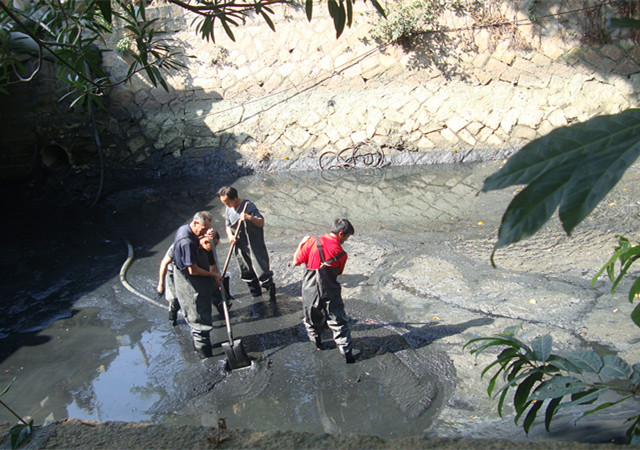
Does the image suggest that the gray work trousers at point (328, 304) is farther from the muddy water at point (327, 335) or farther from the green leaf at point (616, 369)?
the green leaf at point (616, 369)

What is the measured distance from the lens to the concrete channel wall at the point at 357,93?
1221 centimetres

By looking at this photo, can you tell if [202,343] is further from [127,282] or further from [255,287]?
[127,282]

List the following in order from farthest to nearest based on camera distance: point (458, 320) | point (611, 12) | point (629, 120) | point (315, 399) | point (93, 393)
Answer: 1. point (611, 12)
2. point (458, 320)
3. point (93, 393)
4. point (315, 399)
5. point (629, 120)

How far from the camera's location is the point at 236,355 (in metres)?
5.82

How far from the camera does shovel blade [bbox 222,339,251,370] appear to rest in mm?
5816

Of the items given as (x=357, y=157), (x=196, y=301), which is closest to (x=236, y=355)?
(x=196, y=301)

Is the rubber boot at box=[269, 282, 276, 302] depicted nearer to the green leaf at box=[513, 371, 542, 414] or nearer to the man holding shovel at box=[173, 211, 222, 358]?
the man holding shovel at box=[173, 211, 222, 358]

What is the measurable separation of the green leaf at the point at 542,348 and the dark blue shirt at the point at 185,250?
429 cm

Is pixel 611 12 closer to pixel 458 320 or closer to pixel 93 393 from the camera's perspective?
pixel 458 320

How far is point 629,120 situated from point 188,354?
19.6ft

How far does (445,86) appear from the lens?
12953mm

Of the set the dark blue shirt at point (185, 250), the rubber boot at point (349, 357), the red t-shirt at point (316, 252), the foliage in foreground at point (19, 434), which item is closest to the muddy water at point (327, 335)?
the rubber boot at point (349, 357)

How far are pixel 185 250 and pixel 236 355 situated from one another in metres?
1.27

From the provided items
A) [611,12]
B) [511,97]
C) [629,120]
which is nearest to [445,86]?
[511,97]
